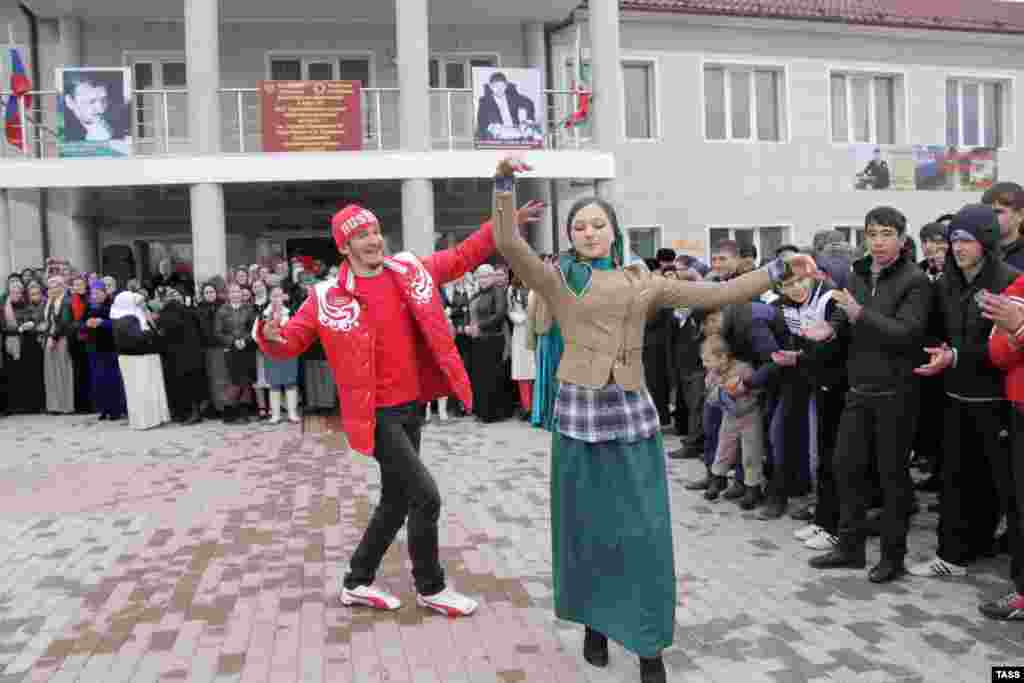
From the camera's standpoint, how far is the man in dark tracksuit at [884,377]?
472 centimetres

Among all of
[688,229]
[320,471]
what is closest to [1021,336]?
[320,471]

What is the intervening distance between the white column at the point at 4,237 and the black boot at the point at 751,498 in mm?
11832

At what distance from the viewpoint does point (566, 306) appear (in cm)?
381

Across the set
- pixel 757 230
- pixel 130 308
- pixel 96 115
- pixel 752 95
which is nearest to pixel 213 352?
pixel 130 308

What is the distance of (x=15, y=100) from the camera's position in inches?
578

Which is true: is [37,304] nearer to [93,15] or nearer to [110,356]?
[110,356]

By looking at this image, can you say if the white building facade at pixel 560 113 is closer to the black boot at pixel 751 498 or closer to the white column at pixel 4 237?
the white column at pixel 4 237

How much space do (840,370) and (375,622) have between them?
3264mm

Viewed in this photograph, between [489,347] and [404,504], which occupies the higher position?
[489,347]

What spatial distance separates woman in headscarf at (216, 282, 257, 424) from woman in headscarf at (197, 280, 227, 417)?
0.23 ft

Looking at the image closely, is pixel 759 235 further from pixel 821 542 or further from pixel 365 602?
pixel 365 602

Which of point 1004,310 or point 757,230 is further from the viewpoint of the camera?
point 757,230

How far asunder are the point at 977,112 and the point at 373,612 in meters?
20.0

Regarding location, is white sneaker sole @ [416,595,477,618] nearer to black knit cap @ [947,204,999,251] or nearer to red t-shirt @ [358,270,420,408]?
red t-shirt @ [358,270,420,408]
